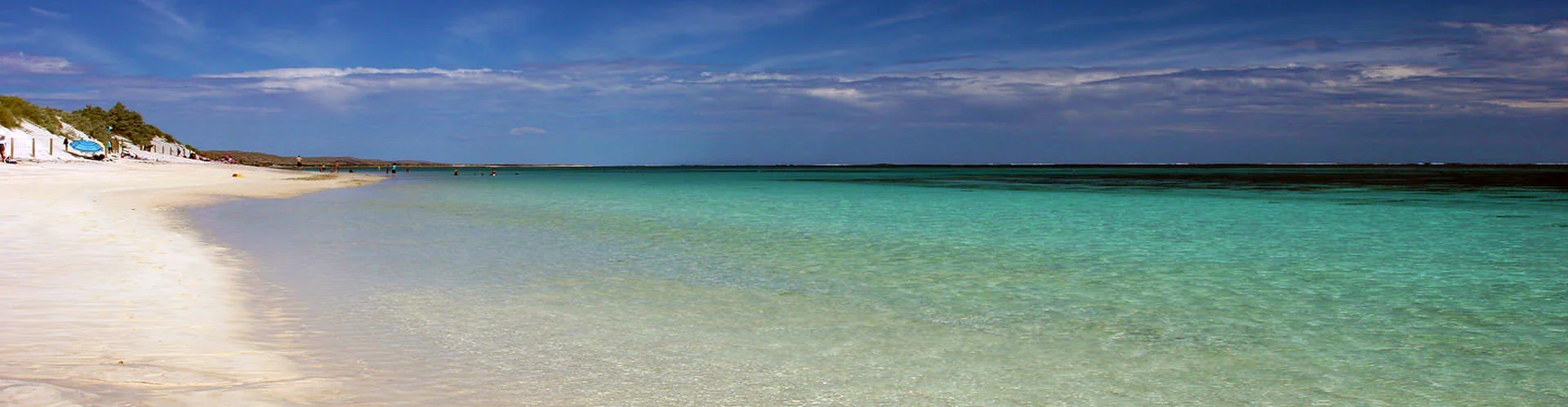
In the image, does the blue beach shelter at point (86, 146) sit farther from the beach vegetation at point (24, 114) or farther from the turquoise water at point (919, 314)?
the turquoise water at point (919, 314)

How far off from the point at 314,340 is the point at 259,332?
54cm

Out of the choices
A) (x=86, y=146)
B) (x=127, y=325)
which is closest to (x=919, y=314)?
(x=127, y=325)

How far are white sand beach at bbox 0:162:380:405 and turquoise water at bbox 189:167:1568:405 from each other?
489mm

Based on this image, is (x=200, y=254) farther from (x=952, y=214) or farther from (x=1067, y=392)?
(x=952, y=214)

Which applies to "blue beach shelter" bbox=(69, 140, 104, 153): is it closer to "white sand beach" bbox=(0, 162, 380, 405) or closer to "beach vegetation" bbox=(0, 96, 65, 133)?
"beach vegetation" bbox=(0, 96, 65, 133)

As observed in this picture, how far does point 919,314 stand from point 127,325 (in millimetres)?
6356

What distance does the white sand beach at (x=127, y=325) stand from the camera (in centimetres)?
501

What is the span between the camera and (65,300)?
25.7 ft

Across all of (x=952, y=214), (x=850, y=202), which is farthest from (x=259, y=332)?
(x=850, y=202)

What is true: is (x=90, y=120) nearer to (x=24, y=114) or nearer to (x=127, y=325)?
(x=24, y=114)

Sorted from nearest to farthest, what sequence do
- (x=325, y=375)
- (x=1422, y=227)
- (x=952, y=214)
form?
(x=325, y=375)
(x=1422, y=227)
(x=952, y=214)

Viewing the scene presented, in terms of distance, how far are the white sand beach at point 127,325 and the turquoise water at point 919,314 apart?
1.60ft

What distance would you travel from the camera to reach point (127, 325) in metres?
6.86

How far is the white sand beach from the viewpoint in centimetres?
501
